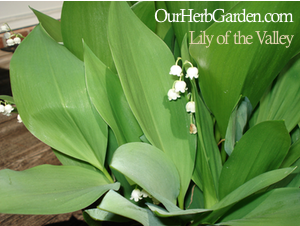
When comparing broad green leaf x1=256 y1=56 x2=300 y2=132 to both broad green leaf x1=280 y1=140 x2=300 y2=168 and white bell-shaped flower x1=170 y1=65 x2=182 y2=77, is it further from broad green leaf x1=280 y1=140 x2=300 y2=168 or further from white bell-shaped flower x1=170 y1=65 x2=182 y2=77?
Answer: white bell-shaped flower x1=170 y1=65 x2=182 y2=77

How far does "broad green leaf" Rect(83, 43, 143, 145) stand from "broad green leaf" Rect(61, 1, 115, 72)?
0.05 metres

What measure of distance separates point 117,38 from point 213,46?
112 mm

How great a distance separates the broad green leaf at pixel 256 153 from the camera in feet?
0.88

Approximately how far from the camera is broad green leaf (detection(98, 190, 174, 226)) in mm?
247

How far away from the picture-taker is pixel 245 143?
0.29 metres

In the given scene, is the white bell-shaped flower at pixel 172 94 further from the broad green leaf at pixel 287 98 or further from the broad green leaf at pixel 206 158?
the broad green leaf at pixel 287 98

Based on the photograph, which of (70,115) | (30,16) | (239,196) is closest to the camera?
(239,196)

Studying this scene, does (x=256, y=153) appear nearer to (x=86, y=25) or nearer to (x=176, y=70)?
(x=176, y=70)

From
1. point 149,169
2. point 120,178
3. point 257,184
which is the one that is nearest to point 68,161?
point 120,178

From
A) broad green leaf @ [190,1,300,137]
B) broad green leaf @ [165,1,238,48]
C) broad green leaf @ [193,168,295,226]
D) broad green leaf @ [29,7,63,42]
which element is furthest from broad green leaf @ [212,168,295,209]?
broad green leaf @ [29,7,63,42]

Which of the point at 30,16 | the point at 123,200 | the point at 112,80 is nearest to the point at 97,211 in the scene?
the point at 123,200

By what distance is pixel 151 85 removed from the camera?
1.11 feet

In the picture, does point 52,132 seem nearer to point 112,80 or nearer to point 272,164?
point 112,80

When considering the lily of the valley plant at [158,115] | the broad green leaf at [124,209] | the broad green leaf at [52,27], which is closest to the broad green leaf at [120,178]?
the lily of the valley plant at [158,115]
